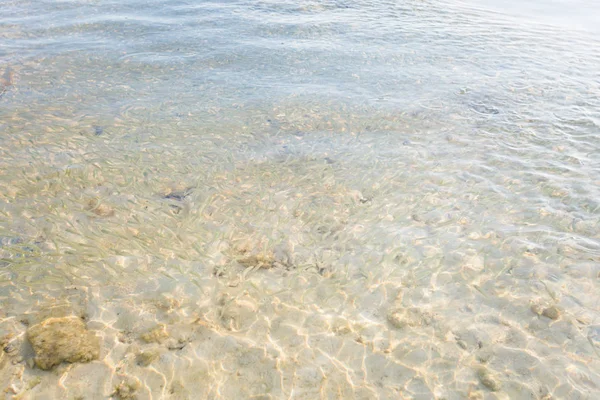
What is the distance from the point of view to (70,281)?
Result: 466cm

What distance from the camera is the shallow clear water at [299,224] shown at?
403cm

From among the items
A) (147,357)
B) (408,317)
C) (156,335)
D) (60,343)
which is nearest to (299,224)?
(408,317)

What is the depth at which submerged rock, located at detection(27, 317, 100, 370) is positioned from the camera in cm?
372

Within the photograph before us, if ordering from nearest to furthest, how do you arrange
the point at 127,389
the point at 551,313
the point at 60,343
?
1. the point at 127,389
2. the point at 60,343
3. the point at 551,313

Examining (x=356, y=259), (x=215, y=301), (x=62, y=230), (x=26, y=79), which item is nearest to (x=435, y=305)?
(x=356, y=259)

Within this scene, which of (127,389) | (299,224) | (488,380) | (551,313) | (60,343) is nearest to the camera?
(127,389)

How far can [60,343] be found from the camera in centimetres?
378

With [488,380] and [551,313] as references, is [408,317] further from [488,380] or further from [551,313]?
[551,313]

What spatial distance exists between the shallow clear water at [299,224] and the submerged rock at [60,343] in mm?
120

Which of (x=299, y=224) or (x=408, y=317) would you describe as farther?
(x=299, y=224)

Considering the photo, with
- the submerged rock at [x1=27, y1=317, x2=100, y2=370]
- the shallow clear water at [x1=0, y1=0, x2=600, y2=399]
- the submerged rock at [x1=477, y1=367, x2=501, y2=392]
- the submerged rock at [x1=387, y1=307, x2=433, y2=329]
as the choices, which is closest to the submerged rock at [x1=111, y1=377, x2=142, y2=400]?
the shallow clear water at [x1=0, y1=0, x2=600, y2=399]

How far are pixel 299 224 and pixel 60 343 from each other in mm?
3399

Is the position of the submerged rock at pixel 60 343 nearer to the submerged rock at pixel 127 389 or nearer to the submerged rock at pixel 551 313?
the submerged rock at pixel 127 389

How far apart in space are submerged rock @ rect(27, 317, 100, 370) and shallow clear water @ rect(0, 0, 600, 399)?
0.39ft
